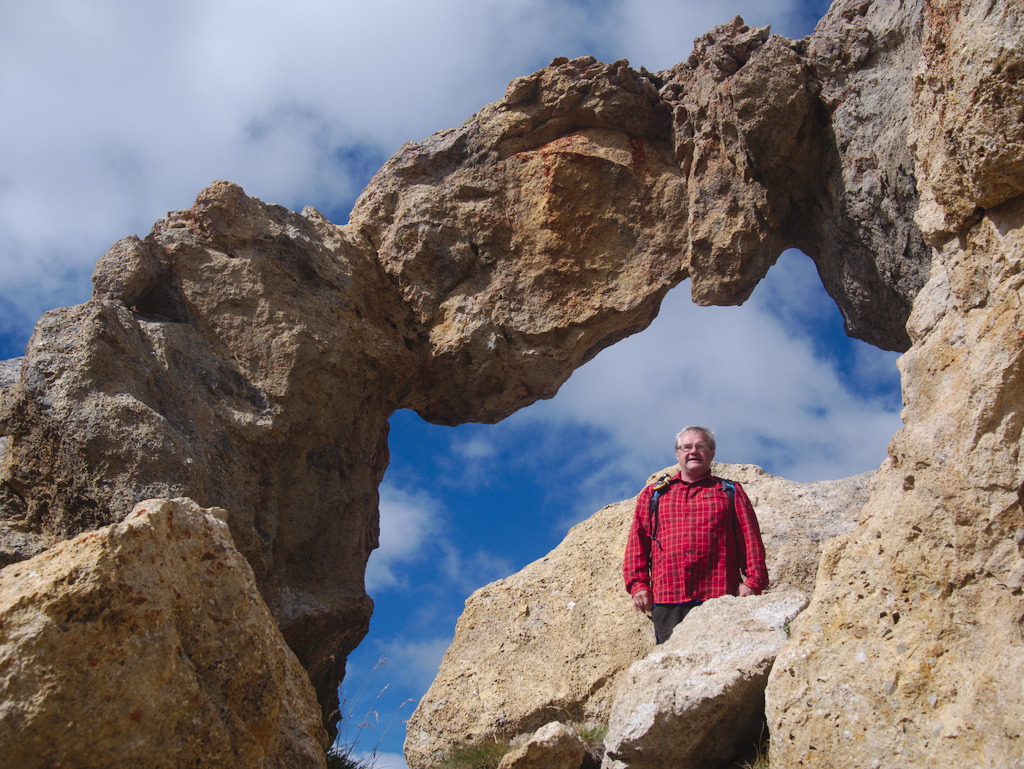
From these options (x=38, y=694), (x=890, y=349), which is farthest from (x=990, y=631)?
(x=890, y=349)

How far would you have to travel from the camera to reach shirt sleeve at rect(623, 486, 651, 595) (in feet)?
20.6

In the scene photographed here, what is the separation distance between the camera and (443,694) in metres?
7.15

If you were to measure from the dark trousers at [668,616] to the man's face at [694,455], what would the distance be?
86 cm

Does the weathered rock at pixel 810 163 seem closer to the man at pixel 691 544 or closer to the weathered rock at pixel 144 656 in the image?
the man at pixel 691 544

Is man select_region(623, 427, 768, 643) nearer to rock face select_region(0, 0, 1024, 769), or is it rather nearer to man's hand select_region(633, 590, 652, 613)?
man's hand select_region(633, 590, 652, 613)

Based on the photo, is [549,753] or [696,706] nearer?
[696,706]

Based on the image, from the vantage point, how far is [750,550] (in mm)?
5973

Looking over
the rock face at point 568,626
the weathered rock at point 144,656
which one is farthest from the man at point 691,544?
the weathered rock at point 144,656

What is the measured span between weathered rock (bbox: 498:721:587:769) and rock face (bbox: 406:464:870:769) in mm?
1036

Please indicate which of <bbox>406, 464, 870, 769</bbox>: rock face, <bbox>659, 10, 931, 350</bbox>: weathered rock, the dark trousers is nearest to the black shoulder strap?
the dark trousers

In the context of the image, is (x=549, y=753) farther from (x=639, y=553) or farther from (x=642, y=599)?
(x=639, y=553)

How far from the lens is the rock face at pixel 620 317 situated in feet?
13.2

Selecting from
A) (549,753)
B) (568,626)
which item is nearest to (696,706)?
(549,753)

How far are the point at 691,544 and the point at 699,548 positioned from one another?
0.18ft
